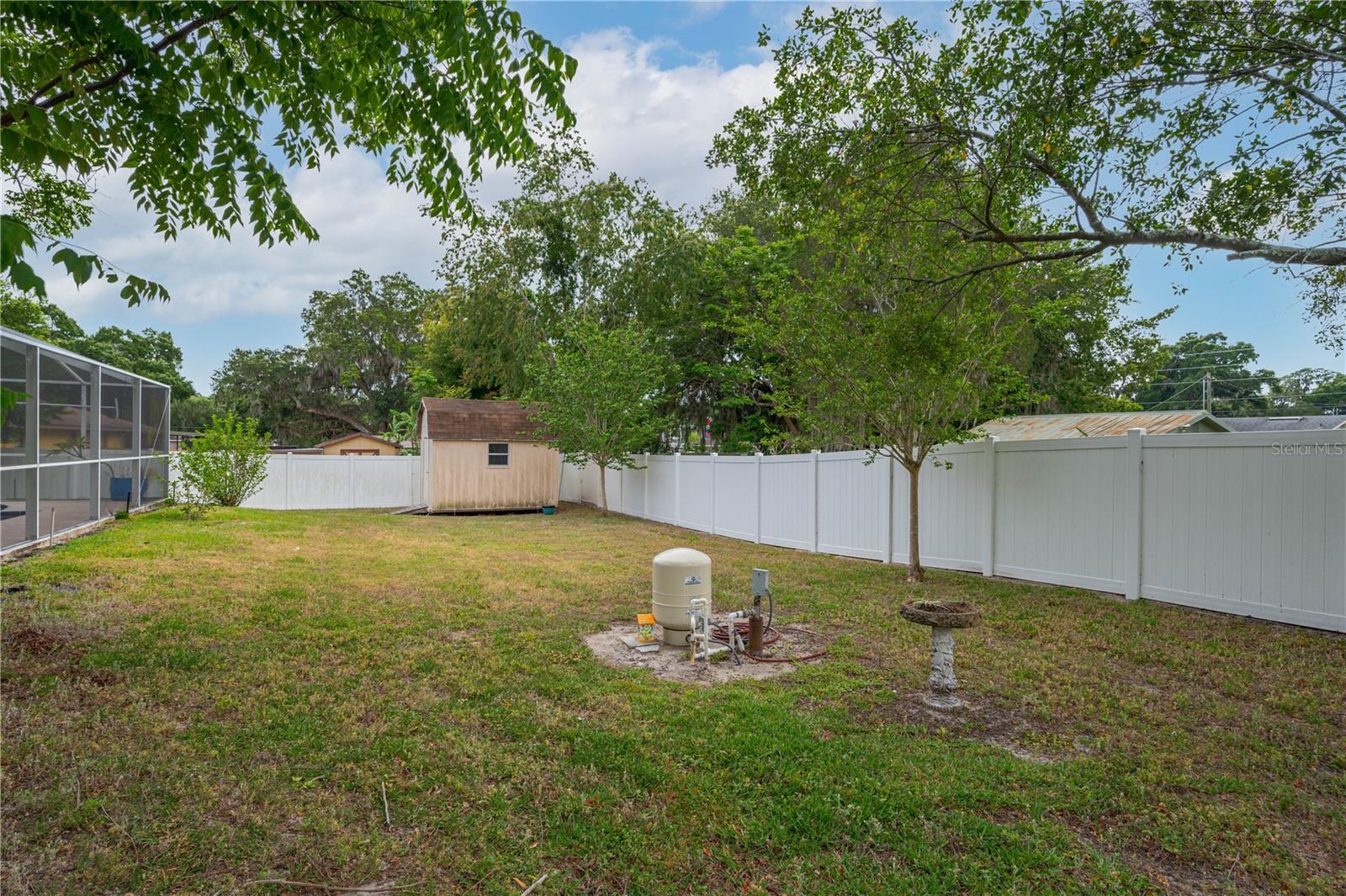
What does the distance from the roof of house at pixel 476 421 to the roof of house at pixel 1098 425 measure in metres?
11.5

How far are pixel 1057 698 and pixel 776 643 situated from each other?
1.98 m

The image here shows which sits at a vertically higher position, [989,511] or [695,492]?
[989,511]

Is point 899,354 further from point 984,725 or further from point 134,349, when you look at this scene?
point 134,349

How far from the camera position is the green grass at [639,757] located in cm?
241

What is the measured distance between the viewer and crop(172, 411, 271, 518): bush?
1305cm

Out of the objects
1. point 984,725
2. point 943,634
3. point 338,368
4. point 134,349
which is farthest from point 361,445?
point 984,725

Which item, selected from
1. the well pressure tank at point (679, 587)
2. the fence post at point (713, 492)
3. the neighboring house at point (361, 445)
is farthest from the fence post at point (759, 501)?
the neighboring house at point (361, 445)

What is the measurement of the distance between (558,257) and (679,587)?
17082 millimetres

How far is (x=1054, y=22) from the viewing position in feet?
16.4

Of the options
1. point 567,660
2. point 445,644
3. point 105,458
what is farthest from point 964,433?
point 105,458

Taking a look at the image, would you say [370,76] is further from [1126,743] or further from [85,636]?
[1126,743]

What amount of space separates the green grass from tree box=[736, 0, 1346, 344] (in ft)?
11.0
